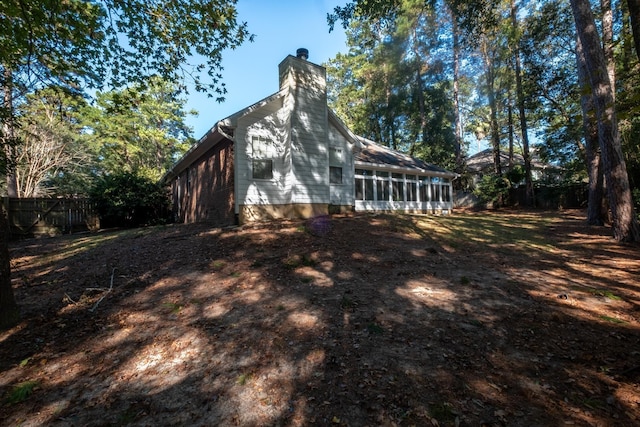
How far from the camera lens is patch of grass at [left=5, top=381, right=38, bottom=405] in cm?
274

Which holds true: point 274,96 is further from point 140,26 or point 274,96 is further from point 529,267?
point 529,267

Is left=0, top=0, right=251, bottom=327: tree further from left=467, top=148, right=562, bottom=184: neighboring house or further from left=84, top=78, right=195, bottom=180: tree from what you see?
left=467, top=148, right=562, bottom=184: neighboring house

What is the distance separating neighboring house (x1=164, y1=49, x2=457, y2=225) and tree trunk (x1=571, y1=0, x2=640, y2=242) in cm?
832

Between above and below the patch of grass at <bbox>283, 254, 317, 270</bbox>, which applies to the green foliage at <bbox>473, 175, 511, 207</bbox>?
above

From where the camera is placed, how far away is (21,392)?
9.22 ft

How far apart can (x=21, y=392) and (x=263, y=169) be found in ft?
29.3

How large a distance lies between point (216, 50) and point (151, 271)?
620 centimetres

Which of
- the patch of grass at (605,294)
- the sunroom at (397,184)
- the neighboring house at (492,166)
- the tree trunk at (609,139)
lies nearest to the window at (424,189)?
the sunroom at (397,184)

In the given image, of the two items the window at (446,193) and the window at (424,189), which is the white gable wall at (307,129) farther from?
the window at (446,193)

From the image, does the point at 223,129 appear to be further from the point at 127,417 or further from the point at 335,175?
the point at 127,417

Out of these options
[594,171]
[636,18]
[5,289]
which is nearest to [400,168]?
[594,171]

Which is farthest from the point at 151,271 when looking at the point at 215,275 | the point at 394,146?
the point at 394,146

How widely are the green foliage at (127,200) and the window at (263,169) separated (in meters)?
9.02

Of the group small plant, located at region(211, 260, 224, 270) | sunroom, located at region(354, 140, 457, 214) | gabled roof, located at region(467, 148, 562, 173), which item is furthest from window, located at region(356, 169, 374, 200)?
gabled roof, located at region(467, 148, 562, 173)
